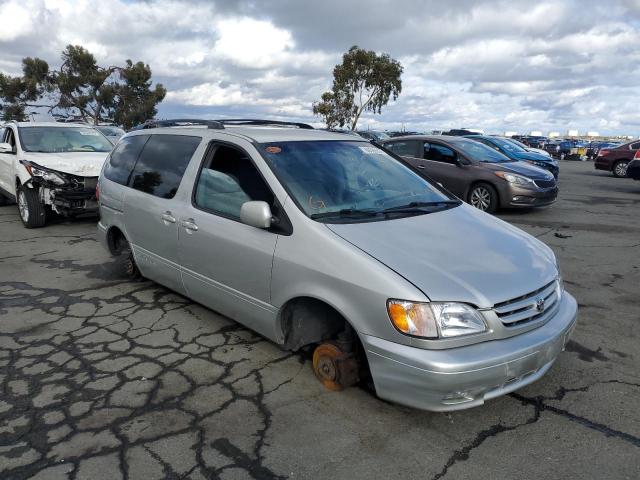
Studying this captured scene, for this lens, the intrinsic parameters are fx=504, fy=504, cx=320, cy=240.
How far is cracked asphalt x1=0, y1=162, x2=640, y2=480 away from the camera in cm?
256

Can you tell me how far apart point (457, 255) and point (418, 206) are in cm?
84

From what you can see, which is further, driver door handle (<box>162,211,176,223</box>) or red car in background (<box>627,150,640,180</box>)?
red car in background (<box>627,150,640,180</box>)

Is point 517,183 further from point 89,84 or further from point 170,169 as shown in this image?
point 89,84

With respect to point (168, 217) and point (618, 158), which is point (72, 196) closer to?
point (168, 217)

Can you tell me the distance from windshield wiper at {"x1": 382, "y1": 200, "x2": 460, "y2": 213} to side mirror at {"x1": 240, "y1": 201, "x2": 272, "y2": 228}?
84 centimetres

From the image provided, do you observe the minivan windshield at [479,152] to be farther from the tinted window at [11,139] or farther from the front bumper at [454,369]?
the tinted window at [11,139]

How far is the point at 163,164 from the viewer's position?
4535 millimetres

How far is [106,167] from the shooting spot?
5.54m

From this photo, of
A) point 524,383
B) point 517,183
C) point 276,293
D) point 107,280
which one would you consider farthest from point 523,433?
point 517,183

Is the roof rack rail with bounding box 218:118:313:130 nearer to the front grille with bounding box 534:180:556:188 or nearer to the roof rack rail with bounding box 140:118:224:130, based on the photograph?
the roof rack rail with bounding box 140:118:224:130

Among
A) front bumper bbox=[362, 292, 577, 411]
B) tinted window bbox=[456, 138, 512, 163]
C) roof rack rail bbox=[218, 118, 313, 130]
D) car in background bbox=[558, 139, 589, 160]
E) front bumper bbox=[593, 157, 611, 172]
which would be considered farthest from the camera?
car in background bbox=[558, 139, 589, 160]

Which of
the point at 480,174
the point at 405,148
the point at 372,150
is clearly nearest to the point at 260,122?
the point at 372,150

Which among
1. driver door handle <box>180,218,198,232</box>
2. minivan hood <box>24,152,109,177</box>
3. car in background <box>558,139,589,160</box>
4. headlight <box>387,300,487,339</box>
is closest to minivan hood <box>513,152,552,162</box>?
minivan hood <box>24,152,109,177</box>

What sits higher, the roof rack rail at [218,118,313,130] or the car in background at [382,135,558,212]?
the roof rack rail at [218,118,313,130]
